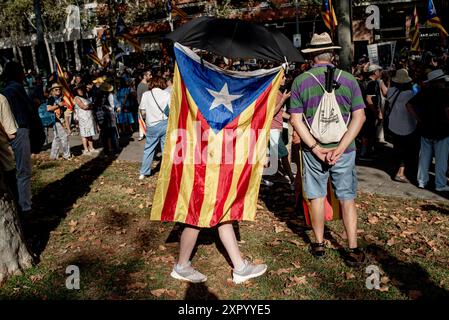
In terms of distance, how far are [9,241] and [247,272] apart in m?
2.32

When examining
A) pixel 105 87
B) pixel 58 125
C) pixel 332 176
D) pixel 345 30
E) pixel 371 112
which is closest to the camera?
pixel 332 176

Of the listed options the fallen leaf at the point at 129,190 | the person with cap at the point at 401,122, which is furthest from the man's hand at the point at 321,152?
the fallen leaf at the point at 129,190

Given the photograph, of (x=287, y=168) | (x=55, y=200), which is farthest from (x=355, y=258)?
(x=55, y=200)

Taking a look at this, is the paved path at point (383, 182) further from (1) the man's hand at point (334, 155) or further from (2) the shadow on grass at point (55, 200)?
(1) the man's hand at point (334, 155)

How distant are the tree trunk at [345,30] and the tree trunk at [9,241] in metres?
→ 7.67

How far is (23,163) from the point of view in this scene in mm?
6172

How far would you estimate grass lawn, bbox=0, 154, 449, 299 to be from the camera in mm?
4141

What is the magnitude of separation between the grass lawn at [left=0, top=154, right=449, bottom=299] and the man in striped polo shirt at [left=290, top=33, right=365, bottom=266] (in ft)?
1.67

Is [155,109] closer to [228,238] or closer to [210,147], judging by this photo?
[210,147]

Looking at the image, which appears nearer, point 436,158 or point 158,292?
point 158,292

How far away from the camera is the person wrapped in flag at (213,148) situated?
4027 millimetres
